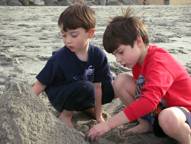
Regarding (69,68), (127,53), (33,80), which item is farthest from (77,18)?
(33,80)

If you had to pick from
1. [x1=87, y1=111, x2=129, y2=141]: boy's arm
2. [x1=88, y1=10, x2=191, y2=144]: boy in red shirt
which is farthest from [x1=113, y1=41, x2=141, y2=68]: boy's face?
[x1=87, y1=111, x2=129, y2=141]: boy's arm

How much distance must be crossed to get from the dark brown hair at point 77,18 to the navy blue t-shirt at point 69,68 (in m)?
0.17

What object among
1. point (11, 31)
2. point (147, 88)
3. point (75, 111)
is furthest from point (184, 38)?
point (147, 88)

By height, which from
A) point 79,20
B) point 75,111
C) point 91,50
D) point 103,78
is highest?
point 79,20

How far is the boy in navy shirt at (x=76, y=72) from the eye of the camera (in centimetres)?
293

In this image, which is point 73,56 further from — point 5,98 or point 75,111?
point 5,98

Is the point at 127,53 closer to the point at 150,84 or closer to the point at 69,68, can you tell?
the point at 150,84

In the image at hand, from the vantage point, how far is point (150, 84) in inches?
99.7

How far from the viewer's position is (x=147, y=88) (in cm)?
253

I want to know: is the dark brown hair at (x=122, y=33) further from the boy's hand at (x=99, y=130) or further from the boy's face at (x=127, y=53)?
the boy's hand at (x=99, y=130)

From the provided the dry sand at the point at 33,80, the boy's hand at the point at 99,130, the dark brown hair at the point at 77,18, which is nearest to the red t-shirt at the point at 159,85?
the boy's hand at the point at 99,130

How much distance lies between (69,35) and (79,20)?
104mm

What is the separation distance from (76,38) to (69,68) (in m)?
0.19

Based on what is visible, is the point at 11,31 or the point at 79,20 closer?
the point at 79,20
